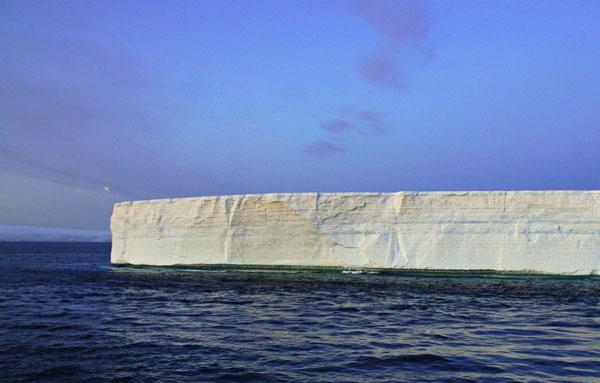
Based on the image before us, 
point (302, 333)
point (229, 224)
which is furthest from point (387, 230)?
point (302, 333)

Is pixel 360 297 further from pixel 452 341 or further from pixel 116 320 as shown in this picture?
pixel 116 320

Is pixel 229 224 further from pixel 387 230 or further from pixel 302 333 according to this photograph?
pixel 302 333

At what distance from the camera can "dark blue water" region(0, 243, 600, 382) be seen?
5.03m

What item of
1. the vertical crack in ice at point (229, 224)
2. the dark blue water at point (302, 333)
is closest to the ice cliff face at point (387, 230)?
the vertical crack in ice at point (229, 224)

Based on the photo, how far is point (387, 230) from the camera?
1627cm

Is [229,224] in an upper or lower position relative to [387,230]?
lower

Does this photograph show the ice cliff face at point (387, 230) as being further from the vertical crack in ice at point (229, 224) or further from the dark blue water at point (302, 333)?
the dark blue water at point (302, 333)

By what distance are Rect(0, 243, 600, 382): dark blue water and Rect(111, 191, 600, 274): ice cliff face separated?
232 cm

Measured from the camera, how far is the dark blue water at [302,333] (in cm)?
503

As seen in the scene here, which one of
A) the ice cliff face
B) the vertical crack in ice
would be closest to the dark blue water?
the ice cliff face

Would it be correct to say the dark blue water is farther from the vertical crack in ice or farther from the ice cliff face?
the vertical crack in ice

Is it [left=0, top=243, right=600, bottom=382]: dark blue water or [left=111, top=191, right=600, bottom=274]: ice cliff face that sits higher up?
[left=111, top=191, right=600, bottom=274]: ice cliff face

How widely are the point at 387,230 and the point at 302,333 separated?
32.2 ft

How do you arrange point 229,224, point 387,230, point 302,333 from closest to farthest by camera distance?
1. point 302,333
2. point 387,230
3. point 229,224
